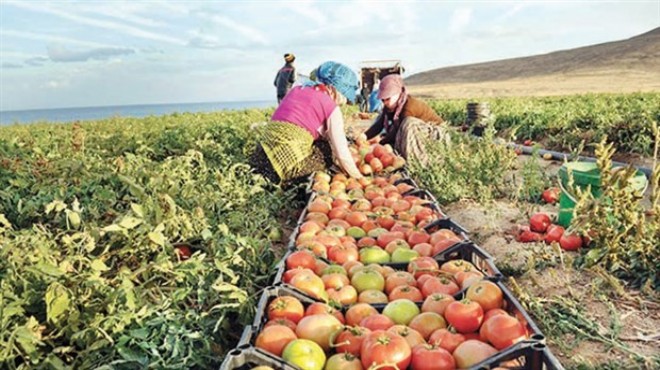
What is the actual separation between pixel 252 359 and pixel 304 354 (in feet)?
0.60

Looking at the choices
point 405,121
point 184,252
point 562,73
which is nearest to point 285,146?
point 405,121

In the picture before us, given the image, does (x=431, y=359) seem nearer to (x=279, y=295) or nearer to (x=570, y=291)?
(x=279, y=295)

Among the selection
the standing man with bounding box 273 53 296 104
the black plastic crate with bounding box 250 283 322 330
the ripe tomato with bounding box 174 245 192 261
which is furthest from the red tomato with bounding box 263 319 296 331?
the standing man with bounding box 273 53 296 104

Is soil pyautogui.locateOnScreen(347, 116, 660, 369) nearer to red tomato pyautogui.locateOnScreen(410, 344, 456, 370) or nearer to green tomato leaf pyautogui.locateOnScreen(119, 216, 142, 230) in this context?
red tomato pyautogui.locateOnScreen(410, 344, 456, 370)

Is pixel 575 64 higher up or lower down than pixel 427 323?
higher up

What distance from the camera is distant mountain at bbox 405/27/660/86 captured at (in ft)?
152

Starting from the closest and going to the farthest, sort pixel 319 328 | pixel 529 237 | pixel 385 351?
pixel 385 351
pixel 319 328
pixel 529 237

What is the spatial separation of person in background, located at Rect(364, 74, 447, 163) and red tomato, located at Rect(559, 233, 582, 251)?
223cm

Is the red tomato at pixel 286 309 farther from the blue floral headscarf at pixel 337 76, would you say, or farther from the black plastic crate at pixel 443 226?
the blue floral headscarf at pixel 337 76

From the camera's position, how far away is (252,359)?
1.86m

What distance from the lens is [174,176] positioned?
3.96 m

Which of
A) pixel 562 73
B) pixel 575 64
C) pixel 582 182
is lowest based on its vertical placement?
pixel 582 182

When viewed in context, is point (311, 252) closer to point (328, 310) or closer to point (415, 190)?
point (328, 310)

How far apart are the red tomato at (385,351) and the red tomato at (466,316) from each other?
12.1 inches
